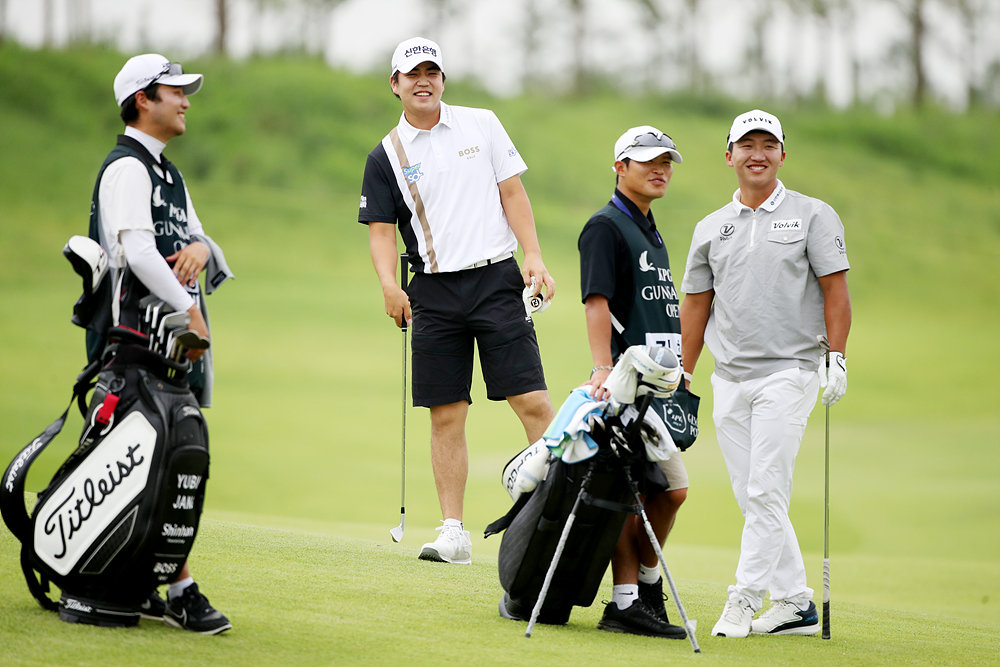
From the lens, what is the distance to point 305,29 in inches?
1053

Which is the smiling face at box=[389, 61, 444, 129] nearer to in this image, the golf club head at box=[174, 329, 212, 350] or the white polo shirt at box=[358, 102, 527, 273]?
the white polo shirt at box=[358, 102, 527, 273]

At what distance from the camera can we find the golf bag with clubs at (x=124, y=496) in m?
2.81

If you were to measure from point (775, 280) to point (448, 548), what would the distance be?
1.50 metres

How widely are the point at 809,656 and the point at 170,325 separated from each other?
6.24 ft

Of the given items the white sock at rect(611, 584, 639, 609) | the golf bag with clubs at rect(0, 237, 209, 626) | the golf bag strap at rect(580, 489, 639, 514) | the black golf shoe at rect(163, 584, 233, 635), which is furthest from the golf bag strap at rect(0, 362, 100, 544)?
the white sock at rect(611, 584, 639, 609)

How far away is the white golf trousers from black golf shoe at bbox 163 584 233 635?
1531mm

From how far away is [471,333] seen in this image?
14.0 ft

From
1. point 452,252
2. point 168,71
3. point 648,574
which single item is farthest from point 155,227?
point 648,574

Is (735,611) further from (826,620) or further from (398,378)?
(398,378)

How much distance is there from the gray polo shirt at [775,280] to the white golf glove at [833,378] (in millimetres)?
161

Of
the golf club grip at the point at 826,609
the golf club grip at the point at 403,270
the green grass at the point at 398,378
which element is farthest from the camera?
the golf club grip at the point at 403,270

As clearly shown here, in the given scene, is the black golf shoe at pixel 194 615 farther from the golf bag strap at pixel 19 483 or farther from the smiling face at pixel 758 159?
the smiling face at pixel 758 159

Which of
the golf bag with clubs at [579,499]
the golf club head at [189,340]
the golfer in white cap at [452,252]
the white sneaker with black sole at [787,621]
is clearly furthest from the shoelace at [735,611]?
the golf club head at [189,340]

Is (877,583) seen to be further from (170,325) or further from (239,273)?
(239,273)
